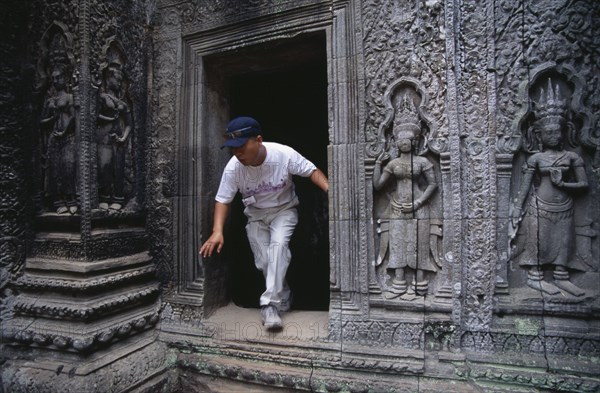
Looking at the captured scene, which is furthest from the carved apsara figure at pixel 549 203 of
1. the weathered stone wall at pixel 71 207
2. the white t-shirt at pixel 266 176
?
the weathered stone wall at pixel 71 207

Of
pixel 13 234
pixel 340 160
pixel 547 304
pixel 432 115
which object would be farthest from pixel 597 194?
pixel 13 234

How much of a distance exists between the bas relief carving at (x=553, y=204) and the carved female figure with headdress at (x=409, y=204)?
661 millimetres

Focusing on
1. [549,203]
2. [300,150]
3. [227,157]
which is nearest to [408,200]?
[549,203]

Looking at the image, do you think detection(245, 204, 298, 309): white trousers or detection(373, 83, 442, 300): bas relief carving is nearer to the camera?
detection(373, 83, 442, 300): bas relief carving

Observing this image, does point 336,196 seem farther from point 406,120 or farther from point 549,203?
point 549,203

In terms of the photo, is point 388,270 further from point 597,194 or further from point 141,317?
point 141,317

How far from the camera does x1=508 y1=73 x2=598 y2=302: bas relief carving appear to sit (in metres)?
2.57

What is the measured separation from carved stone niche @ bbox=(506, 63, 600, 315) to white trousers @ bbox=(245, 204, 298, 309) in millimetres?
1919

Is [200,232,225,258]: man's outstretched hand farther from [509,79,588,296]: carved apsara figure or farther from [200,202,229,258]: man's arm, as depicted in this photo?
[509,79,588,296]: carved apsara figure

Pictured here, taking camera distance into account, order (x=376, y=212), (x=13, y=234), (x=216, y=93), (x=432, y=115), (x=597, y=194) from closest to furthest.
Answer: (x=597, y=194) < (x=432, y=115) < (x=376, y=212) < (x=13, y=234) < (x=216, y=93)

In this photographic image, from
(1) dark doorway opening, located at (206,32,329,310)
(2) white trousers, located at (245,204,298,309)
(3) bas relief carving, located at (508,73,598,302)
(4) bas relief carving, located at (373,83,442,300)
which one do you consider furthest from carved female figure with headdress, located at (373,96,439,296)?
(1) dark doorway opening, located at (206,32,329,310)

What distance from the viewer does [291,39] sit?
3.31 m

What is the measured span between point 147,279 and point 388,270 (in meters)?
2.42

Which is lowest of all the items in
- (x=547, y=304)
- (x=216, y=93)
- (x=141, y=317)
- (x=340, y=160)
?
(x=141, y=317)
